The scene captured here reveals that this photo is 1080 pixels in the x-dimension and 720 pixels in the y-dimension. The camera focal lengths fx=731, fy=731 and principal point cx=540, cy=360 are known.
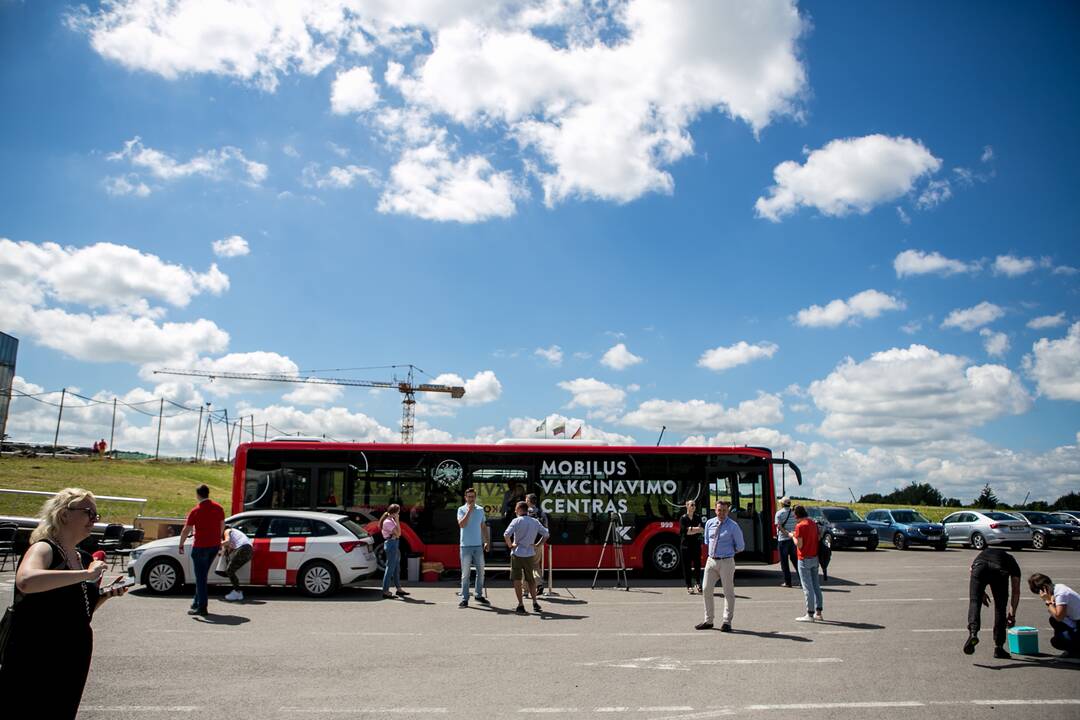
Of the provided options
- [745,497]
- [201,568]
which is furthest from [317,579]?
[745,497]

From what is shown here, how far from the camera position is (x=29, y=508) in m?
30.4

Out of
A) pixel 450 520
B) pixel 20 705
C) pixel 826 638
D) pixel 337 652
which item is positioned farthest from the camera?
pixel 450 520

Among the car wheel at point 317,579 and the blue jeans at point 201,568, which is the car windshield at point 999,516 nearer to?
the car wheel at point 317,579

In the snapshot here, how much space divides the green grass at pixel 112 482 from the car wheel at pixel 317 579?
19.9m

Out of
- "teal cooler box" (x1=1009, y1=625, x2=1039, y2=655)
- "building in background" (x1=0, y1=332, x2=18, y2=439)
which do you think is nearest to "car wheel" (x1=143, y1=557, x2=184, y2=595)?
"teal cooler box" (x1=1009, y1=625, x2=1039, y2=655)

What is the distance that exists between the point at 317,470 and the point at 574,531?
244 inches

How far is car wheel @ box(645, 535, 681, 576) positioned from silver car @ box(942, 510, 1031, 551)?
14931 millimetres

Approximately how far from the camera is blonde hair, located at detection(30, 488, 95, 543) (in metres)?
3.96

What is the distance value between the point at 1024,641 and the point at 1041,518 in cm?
2447

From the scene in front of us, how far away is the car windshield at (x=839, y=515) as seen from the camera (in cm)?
2709

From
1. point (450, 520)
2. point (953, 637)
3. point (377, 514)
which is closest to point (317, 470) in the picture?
point (377, 514)

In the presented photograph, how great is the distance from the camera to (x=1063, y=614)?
787cm

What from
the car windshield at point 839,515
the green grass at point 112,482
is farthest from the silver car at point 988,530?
the green grass at point 112,482

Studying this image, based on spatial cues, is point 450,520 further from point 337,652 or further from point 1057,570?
point 1057,570
